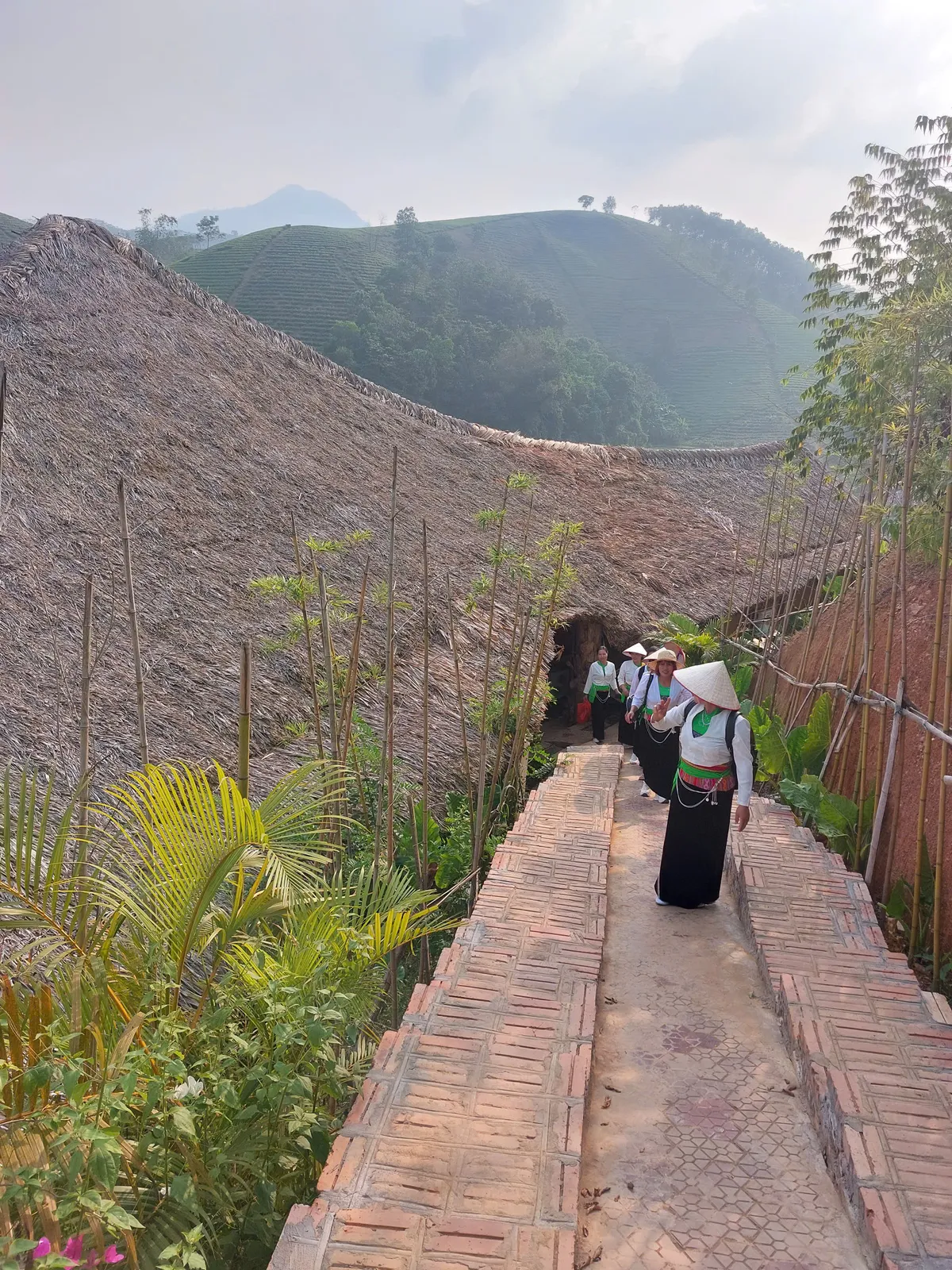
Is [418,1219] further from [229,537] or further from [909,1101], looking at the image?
[229,537]

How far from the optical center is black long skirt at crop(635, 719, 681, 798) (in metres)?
5.26

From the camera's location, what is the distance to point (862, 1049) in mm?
2520

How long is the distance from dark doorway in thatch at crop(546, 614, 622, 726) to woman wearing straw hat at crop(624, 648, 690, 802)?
4.40m

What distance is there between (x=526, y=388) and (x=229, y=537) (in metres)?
21.8

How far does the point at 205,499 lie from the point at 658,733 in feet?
13.9

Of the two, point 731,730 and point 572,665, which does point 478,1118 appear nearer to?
point 731,730

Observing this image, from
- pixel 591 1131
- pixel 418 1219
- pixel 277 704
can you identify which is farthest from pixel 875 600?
pixel 418 1219

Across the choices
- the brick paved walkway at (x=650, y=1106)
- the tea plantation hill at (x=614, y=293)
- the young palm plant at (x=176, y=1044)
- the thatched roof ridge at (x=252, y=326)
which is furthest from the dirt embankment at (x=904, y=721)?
the tea plantation hill at (x=614, y=293)

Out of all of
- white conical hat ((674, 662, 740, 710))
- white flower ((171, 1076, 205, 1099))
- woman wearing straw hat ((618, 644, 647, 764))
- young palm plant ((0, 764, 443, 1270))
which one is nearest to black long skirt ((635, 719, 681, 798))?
woman wearing straw hat ((618, 644, 647, 764))

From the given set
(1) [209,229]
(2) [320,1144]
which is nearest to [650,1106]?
(2) [320,1144]

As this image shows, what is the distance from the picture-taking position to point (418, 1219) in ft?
6.16

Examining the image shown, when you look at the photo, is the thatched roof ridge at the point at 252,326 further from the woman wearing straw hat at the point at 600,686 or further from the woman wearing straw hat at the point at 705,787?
the woman wearing straw hat at the point at 705,787

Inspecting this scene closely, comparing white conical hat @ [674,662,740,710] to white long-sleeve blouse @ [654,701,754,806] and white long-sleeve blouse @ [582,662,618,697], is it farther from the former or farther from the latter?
white long-sleeve blouse @ [582,662,618,697]

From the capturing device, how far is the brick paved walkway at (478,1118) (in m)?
1.82
